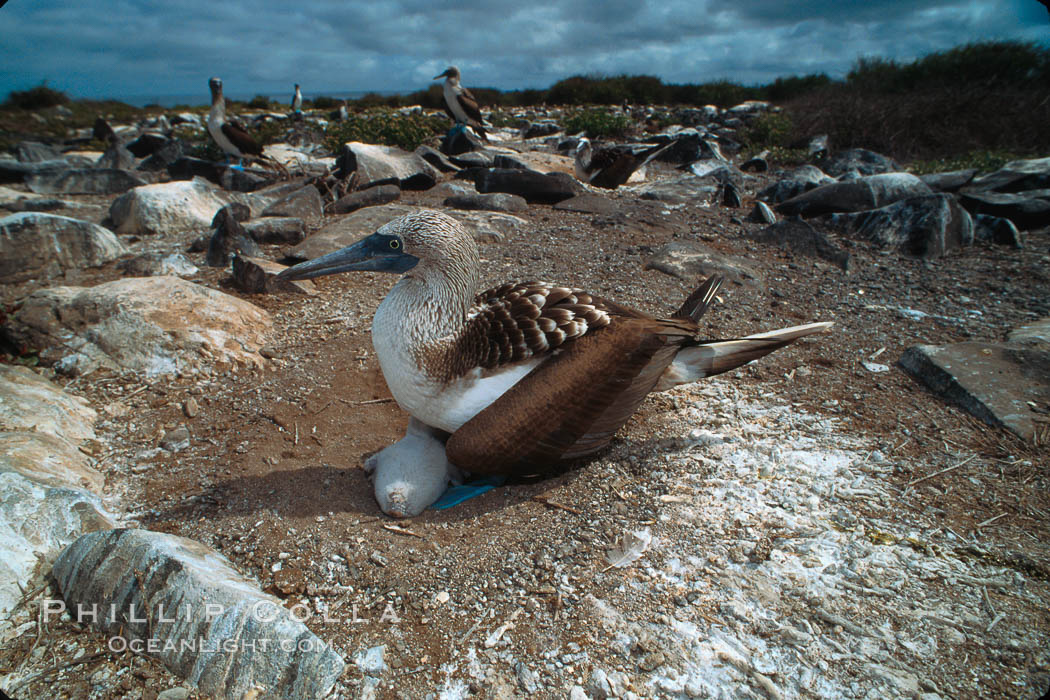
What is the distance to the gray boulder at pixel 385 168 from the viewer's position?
29.6 feet

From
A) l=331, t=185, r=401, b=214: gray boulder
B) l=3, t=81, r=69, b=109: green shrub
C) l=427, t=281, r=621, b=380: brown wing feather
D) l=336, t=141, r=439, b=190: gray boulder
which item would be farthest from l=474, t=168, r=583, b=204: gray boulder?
l=3, t=81, r=69, b=109: green shrub

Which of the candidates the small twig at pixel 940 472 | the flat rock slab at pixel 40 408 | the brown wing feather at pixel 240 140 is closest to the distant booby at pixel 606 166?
the brown wing feather at pixel 240 140

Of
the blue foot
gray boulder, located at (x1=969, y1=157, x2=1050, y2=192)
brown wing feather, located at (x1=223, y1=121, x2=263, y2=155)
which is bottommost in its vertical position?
the blue foot

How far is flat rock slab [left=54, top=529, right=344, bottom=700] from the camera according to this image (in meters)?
1.95

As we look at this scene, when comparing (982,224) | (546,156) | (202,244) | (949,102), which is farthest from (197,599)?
(949,102)

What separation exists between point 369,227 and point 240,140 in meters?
6.84

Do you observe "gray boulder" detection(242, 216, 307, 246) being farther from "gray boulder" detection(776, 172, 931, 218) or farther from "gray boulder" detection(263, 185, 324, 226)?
"gray boulder" detection(776, 172, 931, 218)

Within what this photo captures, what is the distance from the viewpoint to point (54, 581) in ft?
7.29

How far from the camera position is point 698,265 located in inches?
228

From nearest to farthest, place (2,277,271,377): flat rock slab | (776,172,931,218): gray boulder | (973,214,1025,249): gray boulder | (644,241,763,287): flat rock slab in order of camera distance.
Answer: (2,277,271,377): flat rock slab → (644,241,763,287): flat rock slab → (973,214,1025,249): gray boulder → (776,172,931,218): gray boulder

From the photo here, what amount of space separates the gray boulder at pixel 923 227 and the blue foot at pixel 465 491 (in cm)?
594

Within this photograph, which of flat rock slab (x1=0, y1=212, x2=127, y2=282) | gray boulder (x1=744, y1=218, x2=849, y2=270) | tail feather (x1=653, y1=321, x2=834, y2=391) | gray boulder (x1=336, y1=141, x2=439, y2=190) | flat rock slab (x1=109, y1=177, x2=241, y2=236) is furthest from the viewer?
gray boulder (x1=336, y1=141, x2=439, y2=190)

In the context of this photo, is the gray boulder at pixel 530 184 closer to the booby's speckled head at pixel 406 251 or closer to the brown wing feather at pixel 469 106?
the booby's speckled head at pixel 406 251

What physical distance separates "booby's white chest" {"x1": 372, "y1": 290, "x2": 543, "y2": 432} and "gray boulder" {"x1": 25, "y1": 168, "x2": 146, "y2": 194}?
9681 mm
